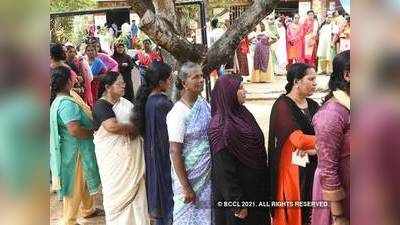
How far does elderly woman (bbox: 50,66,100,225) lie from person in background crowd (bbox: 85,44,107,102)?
133 mm

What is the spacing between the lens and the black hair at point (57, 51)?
383 centimetres

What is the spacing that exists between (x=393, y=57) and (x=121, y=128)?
5.40ft

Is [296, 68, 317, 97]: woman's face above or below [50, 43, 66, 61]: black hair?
below

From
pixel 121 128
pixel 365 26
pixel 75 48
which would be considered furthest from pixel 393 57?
pixel 75 48

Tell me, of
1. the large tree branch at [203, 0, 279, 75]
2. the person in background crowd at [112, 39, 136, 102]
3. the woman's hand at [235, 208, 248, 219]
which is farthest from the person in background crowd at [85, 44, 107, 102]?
the woman's hand at [235, 208, 248, 219]

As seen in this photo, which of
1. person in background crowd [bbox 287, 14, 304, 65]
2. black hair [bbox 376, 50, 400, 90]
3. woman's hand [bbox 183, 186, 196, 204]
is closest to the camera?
black hair [bbox 376, 50, 400, 90]

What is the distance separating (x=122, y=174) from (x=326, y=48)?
1.45 meters

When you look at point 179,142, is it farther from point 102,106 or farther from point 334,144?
point 334,144

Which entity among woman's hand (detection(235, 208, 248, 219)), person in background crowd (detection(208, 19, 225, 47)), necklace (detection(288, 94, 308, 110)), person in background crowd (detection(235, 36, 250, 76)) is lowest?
woman's hand (detection(235, 208, 248, 219))

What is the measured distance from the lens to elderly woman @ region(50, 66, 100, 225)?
12.6 ft

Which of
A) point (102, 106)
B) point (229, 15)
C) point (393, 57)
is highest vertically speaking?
point (229, 15)

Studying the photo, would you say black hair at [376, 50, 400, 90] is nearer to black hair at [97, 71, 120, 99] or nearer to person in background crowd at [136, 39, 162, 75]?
person in background crowd at [136, 39, 162, 75]

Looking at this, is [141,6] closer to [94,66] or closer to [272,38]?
[94,66]

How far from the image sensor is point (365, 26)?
3516 millimetres
